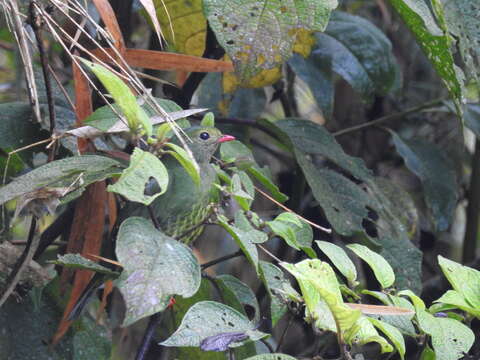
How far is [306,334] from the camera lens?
2445 millimetres

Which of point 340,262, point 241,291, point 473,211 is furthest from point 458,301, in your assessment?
point 473,211

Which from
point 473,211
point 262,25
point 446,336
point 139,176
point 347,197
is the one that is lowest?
point 473,211

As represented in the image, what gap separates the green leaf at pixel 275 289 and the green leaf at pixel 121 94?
0.34 metres

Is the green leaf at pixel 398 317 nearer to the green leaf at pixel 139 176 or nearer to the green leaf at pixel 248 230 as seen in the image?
the green leaf at pixel 248 230

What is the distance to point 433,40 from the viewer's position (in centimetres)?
139

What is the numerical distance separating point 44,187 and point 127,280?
9.2 inches

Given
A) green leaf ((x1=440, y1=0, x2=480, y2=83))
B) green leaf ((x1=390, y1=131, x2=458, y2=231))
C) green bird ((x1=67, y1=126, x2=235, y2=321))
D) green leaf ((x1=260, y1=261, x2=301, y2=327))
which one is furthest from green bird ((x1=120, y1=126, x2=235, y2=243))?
green leaf ((x1=390, y1=131, x2=458, y2=231))

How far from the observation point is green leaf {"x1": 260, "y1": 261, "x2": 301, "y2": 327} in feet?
3.69

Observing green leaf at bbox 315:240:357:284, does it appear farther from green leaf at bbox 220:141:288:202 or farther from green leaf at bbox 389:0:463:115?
green leaf at bbox 389:0:463:115

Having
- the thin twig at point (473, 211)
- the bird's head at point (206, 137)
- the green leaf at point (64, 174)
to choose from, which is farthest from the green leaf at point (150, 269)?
the thin twig at point (473, 211)

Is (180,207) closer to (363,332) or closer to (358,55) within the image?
(363,332)

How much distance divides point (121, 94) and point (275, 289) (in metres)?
0.42

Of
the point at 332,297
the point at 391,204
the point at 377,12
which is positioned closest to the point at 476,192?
the point at 391,204

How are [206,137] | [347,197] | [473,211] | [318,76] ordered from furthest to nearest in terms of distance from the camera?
[473,211], [318,76], [347,197], [206,137]
